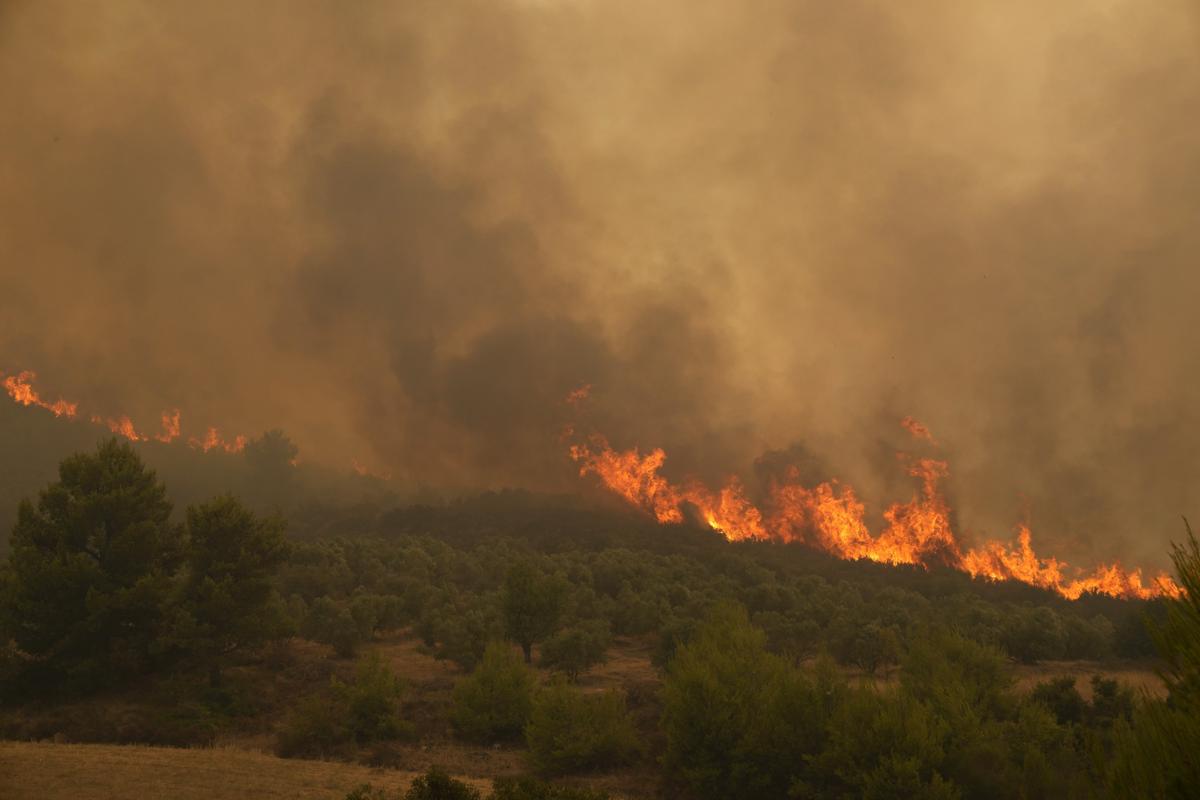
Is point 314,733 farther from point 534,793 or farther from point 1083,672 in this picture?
point 1083,672

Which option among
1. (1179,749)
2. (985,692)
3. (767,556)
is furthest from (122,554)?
(767,556)

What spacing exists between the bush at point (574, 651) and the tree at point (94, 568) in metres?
25.9

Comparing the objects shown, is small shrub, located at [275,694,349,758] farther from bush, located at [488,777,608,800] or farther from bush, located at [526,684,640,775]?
bush, located at [488,777,608,800]

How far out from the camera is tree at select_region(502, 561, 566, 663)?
58188mm

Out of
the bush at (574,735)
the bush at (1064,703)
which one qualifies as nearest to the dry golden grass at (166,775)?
the bush at (574,735)

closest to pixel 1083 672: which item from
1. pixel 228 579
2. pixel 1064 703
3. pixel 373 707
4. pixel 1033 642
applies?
pixel 1033 642

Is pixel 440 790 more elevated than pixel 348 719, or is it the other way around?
pixel 440 790

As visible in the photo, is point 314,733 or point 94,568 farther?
point 94,568

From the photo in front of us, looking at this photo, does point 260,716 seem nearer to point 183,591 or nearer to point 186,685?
point 186,685

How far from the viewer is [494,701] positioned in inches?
1550

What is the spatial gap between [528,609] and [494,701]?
19322mm

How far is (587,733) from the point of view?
33.8 m

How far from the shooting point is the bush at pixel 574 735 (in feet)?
109

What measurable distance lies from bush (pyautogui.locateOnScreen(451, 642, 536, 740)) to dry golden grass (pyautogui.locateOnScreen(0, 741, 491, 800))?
7.18 meters
